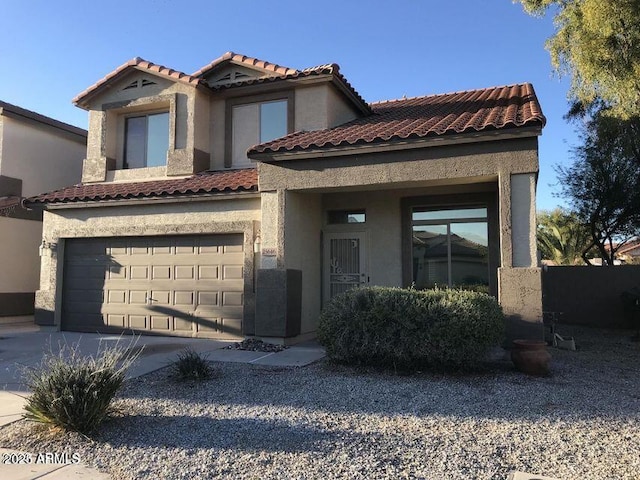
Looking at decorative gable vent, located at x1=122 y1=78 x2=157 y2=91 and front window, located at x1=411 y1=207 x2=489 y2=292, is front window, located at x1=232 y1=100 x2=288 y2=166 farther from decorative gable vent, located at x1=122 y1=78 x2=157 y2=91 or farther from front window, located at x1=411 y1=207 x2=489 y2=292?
front window, located at x1=411 y1=207 x2=489 y2=292

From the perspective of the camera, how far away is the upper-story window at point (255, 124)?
13.3 m

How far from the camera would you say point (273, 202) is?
10773 mm

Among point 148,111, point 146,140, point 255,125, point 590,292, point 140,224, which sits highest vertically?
point 148,111

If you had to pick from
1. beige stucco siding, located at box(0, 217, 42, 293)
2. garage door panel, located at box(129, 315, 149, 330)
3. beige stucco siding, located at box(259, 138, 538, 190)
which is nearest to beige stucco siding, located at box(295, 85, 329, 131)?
beige stucco siding, located at box(259, 138, 538, 190)

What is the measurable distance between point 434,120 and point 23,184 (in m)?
12.6

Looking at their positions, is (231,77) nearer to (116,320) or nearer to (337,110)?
(337,110)

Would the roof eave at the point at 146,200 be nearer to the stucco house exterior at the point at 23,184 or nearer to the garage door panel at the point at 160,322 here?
the garage door panel at the point at 160,322

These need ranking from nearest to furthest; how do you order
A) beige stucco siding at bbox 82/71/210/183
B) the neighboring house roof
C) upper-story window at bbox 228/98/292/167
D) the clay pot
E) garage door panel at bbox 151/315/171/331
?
the clay pot → garage door panel at bbox 151/315/171/331 → upper-story window at bbox 228/98/292/167 → beige stucco siding at bbox 82/71/210/183 → the neighboring house roof

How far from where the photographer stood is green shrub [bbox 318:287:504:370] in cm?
750

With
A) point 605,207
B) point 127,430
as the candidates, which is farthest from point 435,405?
point 605,207

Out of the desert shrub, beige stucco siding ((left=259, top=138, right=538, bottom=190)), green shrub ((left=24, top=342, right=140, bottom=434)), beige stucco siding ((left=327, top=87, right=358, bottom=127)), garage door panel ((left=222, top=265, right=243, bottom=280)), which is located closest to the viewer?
green shrub ((left=24, top=342, right=140, bottom=434))

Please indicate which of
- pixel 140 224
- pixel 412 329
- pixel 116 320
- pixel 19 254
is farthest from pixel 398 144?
pixel 19 254

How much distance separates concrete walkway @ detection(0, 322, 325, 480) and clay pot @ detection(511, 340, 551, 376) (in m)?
3.22

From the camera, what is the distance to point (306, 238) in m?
11.6
